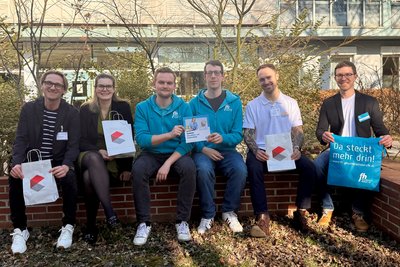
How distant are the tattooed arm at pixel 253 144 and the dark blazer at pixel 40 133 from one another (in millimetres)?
1674

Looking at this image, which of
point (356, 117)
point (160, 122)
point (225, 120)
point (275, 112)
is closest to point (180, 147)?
point (160, 122)

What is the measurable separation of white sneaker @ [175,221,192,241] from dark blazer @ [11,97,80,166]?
1.16 m

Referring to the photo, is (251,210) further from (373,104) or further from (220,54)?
(220,54)

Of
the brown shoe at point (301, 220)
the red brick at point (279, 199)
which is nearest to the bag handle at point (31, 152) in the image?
the red brick at point (279, 199)

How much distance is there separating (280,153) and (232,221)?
810 millimetres

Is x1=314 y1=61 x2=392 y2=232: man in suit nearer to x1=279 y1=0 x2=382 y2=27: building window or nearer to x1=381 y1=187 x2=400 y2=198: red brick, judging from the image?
x1=381 y1=187 x2=400 y2=198: red brick

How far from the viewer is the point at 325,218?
4.10 m

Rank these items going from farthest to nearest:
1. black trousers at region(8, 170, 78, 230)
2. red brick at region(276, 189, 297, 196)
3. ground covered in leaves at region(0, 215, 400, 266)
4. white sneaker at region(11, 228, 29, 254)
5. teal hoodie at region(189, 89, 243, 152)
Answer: red brick at region(276, 189, 297, 196)
teal hoodie at region(189, 89, 243, 152)
black trousers at region(8, 170, 78, 230)
white sneaker at region(11, 228, 29, 254)
ground covered in leaves at region(0, 215, 400, 266)

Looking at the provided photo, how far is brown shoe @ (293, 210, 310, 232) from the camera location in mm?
3939

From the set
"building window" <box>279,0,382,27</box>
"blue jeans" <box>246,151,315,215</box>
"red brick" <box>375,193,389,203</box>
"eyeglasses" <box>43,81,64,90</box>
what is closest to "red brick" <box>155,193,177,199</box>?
"blue jeans" <box>246,151,315,215</box>

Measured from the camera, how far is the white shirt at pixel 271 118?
13.7 feet

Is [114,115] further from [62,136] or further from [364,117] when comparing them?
[364,117]

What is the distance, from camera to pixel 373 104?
13.3 ft

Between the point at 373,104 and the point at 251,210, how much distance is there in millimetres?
1650
